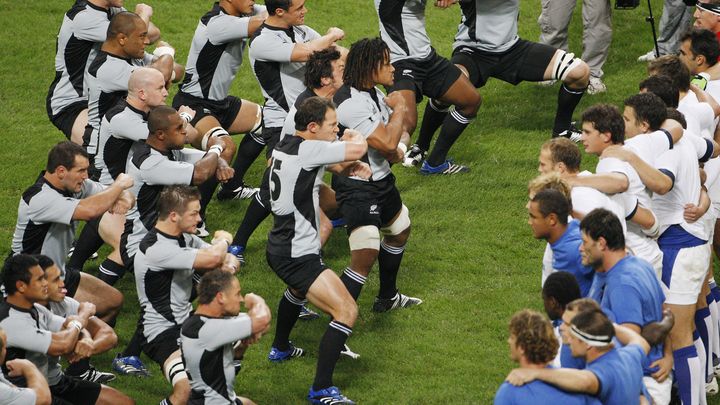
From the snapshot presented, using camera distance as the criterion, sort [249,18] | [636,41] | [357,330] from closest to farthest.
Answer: [357,330] < [249,18] < [636,41]

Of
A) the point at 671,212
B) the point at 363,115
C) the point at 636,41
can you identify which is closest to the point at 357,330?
the point at 363,115

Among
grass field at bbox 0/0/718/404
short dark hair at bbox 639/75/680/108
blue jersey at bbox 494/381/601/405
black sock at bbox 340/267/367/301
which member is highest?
blue jersey at bbox 494/381/601/405

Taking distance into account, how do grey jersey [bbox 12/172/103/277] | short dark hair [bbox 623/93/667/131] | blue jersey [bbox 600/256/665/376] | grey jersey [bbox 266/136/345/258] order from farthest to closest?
grey jersey [bbox 12/172/103/277] → grey jersey [bbox 266/136/345/258] → short dark hair [bbox 623/93/667/131] → blue jersey [bbox 600/256/665/376]

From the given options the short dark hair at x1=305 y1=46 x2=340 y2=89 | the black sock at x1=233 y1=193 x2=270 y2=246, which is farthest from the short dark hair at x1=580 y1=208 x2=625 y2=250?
the black sock at x1=233 y1=193 x2=270 y2=246

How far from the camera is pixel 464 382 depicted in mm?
8961

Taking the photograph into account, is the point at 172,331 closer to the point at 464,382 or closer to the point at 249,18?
the point at 464,382

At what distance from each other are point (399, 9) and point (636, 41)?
15.6 feet

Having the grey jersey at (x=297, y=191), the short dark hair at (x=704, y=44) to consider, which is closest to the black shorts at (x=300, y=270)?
the grey jersey at (x=297, y=191)

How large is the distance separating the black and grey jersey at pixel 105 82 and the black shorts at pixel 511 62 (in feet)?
10.7

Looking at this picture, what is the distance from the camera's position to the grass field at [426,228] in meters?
9.09

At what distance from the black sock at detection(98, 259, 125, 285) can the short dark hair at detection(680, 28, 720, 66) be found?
496 cm

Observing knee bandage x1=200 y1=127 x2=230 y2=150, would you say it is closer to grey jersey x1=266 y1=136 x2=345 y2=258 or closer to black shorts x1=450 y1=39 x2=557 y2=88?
grey jersey x1=266 y1=136 x2=345 y2=258

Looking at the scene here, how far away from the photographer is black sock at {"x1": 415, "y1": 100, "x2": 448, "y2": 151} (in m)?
12.3

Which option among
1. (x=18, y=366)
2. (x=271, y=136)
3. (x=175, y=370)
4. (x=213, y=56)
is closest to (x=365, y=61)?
(x=271, y=136)
